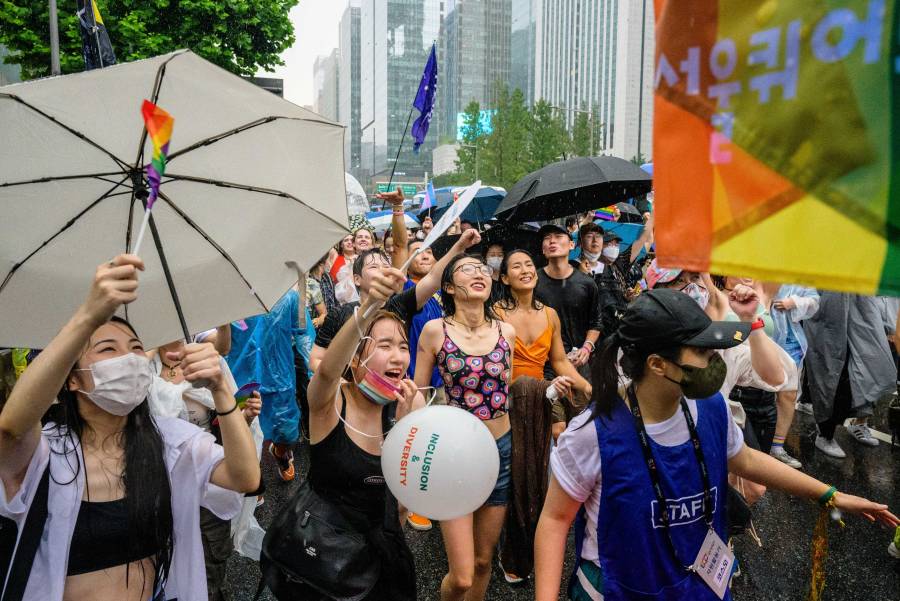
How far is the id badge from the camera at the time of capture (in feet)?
7.46

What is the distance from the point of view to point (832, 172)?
2.96 feet

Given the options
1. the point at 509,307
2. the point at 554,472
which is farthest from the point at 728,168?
the point at 509,307

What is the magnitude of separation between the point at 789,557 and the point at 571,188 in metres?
3.56

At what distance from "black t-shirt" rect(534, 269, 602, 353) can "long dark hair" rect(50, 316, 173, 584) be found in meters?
4.24

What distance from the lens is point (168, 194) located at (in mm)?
2510

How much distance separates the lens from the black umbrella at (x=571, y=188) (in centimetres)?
648

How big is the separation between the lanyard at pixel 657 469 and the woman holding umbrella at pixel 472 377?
1392 millimetres

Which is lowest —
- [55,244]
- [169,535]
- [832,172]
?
[169,535]

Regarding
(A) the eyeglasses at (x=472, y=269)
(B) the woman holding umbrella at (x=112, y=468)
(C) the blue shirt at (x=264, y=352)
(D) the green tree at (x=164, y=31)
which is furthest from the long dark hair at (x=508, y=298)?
(D) the green tree at (x=164, y=31)

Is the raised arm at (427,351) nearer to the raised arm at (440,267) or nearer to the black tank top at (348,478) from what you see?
the raised arm at (440,267)

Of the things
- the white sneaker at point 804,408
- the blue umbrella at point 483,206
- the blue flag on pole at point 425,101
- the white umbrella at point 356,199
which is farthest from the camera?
the blue umbrella at point 483,206

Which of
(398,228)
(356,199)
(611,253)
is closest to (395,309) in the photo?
(398,228)

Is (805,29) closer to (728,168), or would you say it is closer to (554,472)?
(728,168)

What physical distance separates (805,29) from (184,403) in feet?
10.7
